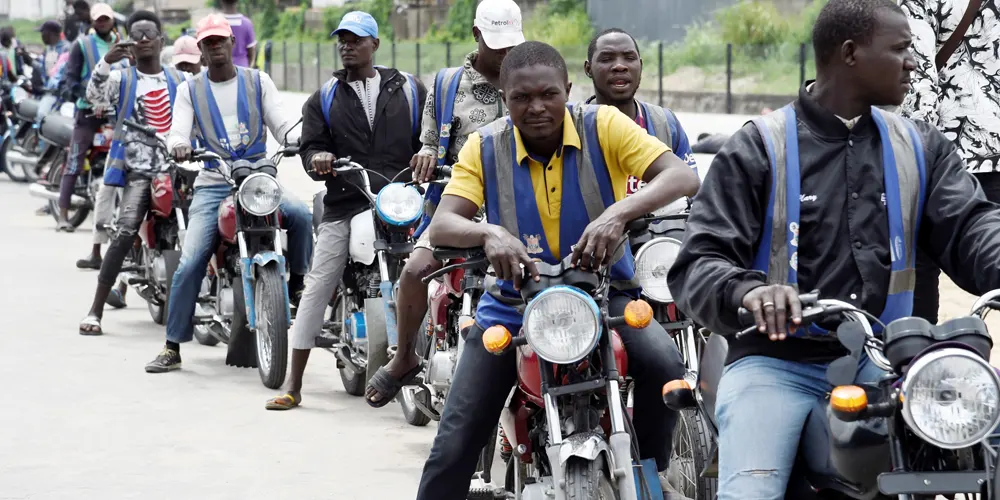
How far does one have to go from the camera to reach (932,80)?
541 cm

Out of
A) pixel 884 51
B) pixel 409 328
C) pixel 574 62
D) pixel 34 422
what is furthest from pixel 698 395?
pixel 574 62

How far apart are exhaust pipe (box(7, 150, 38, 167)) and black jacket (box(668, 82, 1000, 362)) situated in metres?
17.8

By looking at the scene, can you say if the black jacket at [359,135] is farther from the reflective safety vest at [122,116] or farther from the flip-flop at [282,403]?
the reflective safety vest at [122,116]

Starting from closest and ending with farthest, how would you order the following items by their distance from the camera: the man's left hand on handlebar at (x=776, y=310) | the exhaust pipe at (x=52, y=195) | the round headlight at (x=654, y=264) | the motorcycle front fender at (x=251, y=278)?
the man's left hand on handlebar at (x=776, y=310) < the round headlight at (x=654, y=264) < the motorcycle front fender at (x=251, y=278) < the exhaust pipe at (x=52, y=195)

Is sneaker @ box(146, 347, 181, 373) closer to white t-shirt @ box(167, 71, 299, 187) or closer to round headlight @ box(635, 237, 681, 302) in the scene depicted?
white t-shirt @ box(167, 71, 299, 187)

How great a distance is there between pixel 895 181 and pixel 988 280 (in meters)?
0.31

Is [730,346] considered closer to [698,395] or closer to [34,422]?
[698,395]

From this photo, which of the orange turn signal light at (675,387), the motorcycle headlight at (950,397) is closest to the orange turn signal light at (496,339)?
the orange turn signal light at (675,387)

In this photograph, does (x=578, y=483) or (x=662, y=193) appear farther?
(x=662, y=193)

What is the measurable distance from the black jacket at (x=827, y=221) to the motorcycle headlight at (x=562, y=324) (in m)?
0.67

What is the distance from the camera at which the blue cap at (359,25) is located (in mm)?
7844

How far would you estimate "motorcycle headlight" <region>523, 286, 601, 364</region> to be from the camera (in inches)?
167

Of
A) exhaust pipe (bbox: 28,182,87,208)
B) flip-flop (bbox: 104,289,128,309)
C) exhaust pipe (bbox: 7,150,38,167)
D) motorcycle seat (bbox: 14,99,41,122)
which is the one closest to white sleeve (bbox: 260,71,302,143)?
flip-flop (bbox: 104,289,128,309)

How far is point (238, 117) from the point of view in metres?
9.02
